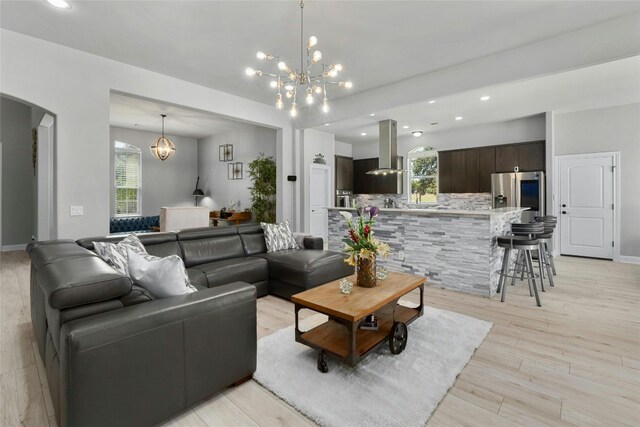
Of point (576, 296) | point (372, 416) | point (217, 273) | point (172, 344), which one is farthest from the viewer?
point (576, 296)

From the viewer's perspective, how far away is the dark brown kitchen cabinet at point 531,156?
6.23m

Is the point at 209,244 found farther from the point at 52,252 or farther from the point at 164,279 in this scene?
the point at 164,279

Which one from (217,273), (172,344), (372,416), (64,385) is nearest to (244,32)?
(217,273)

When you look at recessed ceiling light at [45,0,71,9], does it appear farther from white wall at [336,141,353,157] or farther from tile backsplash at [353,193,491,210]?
white wall at [336,141,353,157]

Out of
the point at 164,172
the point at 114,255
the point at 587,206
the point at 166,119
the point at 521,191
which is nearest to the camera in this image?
the point at 114,255

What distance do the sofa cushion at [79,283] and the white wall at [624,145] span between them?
306 inches

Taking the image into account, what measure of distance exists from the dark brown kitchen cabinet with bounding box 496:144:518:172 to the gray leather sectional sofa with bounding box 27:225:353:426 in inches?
256

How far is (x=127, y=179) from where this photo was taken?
8.64 meters

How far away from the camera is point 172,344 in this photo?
1.62 metres

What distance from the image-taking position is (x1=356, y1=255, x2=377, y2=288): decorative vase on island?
2.58 metres

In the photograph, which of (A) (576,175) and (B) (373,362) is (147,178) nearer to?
(B) (373,362)

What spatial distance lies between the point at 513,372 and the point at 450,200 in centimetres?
591

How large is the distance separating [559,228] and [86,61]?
28.2 ft

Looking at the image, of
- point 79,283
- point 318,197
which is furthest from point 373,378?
point 318,197
